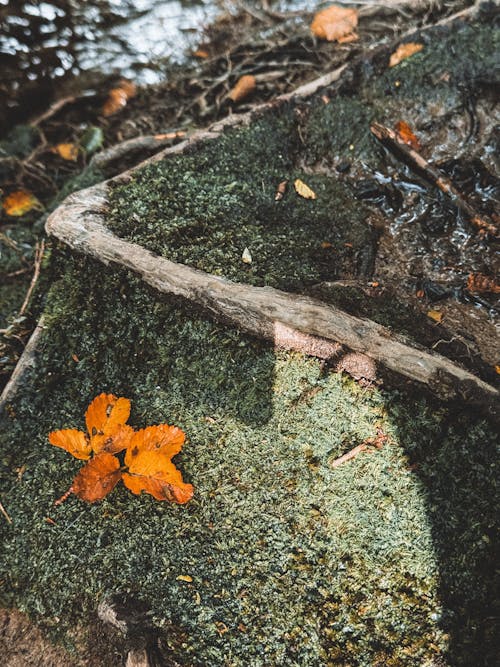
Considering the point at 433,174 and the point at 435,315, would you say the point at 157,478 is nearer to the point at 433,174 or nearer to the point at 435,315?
the point at 435,315

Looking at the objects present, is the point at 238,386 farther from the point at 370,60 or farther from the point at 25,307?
the point at 370,60

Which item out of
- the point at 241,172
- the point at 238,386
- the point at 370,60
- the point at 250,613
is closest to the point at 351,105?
the point at 370,60

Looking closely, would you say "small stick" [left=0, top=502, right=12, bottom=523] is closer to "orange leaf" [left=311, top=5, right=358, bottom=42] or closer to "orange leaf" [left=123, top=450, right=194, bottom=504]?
"orange leaf" [left=123, top=450, right=194, bottom=504]

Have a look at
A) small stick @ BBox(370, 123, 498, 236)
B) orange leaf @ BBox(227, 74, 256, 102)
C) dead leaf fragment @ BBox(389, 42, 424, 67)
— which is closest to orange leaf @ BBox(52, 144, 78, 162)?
orange leaf @ BBox(227, 74, 256, 102)

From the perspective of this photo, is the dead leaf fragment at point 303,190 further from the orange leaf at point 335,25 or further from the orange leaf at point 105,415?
the orange leaf at point 335,25

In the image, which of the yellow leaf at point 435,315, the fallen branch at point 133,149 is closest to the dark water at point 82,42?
the fallen branch at point 133,149

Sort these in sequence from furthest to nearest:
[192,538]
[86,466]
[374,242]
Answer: [374,242]
[86,466]
[192,538]
